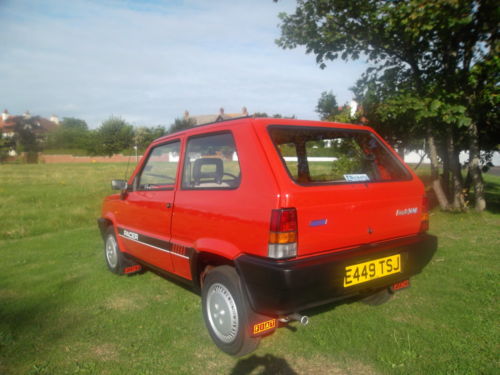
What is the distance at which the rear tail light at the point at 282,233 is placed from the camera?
222cm

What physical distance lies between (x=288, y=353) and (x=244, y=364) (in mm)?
360

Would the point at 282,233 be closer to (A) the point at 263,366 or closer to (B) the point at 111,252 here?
(A) the point at 263,366

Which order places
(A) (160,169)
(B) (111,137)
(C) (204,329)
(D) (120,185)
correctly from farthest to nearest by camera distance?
1. (B) (111,137)
2. (D) (120,185)
3. (A) (160,169)
4. (C) (204,329)

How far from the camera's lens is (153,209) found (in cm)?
357

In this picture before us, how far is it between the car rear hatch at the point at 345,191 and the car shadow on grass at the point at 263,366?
0.91 meters

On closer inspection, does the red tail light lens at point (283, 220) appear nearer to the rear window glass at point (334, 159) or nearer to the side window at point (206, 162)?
the rear window glass at point (334, 159)

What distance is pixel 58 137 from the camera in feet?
256

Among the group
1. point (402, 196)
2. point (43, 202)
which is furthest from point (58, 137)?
point (402, 196)

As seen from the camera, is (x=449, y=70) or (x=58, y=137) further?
(x=58, y=137)

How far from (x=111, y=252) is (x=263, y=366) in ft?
9.87

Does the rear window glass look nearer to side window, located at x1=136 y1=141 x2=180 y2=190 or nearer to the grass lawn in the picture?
side window, located at x1=136 y1=141 x2=180 y2=190

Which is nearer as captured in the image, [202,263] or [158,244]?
[202,263]

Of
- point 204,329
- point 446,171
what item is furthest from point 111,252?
point 446,171

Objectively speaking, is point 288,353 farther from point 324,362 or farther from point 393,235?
point 393,235
